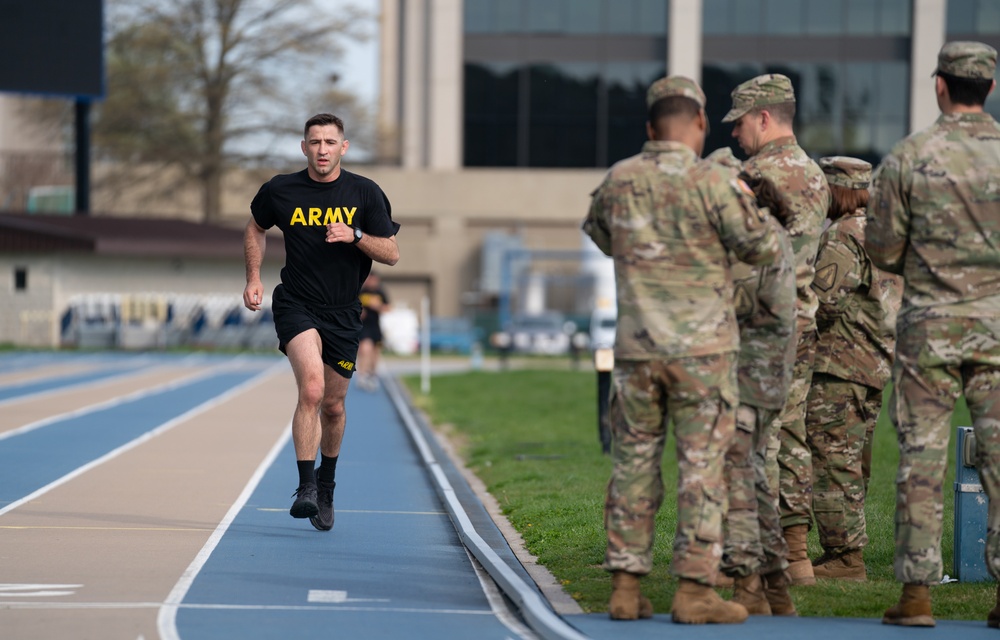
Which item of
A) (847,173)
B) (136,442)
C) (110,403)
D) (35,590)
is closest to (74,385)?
(110,403)

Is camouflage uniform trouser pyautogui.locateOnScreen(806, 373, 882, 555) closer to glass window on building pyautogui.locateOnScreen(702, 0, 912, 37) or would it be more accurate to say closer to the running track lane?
the running track lane

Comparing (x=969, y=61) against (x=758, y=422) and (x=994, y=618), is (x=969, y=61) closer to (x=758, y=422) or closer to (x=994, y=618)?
(x=758, y=422)

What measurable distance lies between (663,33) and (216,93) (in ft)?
64.1

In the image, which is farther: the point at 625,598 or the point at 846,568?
the point at 846,568

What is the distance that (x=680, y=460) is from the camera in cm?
646

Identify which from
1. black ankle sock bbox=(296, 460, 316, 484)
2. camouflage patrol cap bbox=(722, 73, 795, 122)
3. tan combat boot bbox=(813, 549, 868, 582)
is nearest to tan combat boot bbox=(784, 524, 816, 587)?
tan combat boot bbox=(813, 549, 868, 582)

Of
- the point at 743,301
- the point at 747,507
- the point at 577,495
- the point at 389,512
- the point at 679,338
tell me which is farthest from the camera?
the point at 577,495

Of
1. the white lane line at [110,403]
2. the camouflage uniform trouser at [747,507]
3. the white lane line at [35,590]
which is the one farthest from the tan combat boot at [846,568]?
the white lane line at [110,403]

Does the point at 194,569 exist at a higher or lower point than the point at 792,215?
lower

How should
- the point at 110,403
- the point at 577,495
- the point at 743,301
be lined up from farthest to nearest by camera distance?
the point at 110,403 < the point at 577,495 < the point at 743,301

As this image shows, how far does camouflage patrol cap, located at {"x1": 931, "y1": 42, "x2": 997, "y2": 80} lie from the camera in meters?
6.53

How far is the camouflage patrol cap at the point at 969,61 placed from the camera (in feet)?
21.4

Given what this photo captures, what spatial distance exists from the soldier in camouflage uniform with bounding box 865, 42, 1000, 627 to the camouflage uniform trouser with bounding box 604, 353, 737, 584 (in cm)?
81

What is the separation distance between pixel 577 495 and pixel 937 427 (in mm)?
5276
